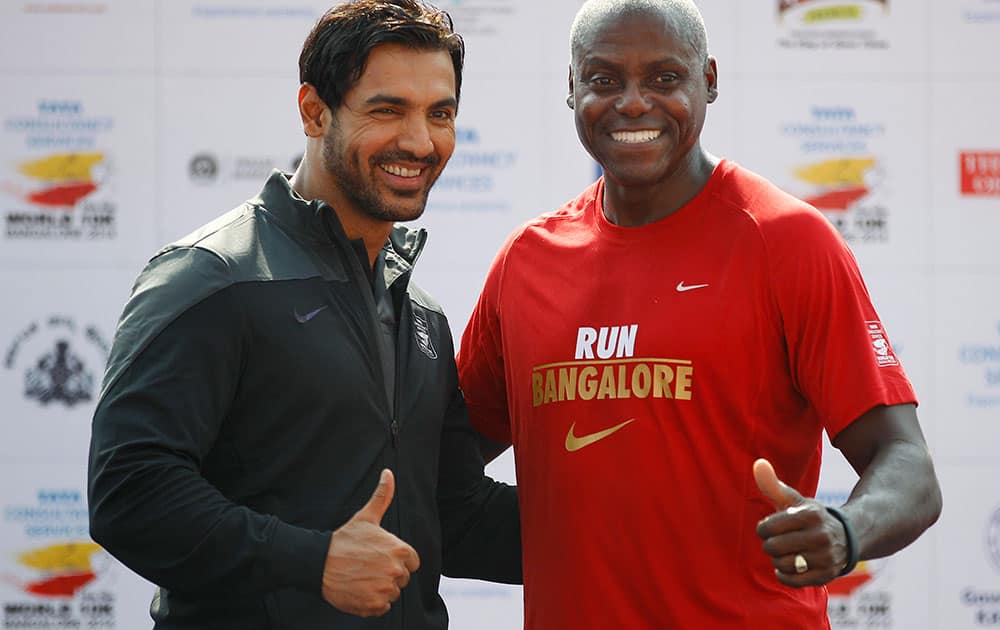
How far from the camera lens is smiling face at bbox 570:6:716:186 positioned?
1.86 meters

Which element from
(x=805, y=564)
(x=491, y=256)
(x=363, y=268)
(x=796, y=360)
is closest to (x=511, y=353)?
(x=363, y=268)

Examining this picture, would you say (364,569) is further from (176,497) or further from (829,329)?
(829,329)

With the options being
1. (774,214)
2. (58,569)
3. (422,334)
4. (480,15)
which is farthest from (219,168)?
(774,214)

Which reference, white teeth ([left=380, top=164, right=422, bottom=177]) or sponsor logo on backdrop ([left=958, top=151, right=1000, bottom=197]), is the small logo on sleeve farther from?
sponsor logo on backdrop ([left=958, top=151, right=1000, bottom=197])

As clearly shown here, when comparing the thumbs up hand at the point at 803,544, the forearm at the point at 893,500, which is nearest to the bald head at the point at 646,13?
the forearm at the point at 893,500

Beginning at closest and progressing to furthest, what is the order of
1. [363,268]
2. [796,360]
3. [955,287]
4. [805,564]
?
[805,564] → [796,360] → [363,268] → [955,287]

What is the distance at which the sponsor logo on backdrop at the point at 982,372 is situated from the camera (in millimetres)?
3711

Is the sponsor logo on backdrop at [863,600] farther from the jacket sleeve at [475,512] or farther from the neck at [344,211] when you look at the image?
the neck at [344,211]

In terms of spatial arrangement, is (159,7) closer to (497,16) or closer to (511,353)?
(497,16)

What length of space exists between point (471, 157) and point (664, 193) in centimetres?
189

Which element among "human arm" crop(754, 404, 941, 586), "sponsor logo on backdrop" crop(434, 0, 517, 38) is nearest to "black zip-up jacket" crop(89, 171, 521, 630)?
"human arm" crop(754, 404, 941, 586)

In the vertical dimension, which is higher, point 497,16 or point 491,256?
point 497,16

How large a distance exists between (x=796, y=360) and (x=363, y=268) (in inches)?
25.2

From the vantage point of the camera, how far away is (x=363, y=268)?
1942 mm
